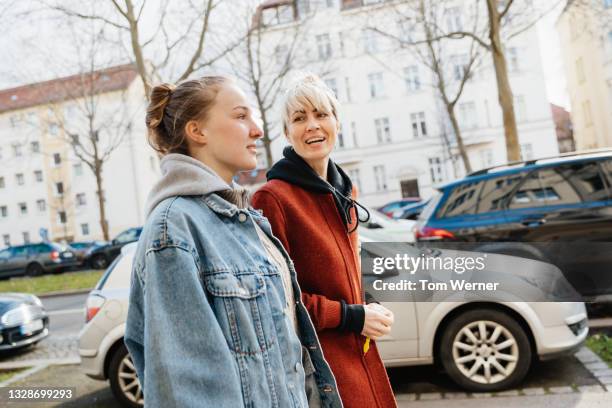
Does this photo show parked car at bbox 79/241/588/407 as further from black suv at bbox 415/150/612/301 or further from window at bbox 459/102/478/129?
window at bbox 459/102/478/129

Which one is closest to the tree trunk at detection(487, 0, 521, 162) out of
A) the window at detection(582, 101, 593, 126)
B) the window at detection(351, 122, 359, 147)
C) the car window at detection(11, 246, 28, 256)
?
the car window at detection(11, 246, 28, 256)

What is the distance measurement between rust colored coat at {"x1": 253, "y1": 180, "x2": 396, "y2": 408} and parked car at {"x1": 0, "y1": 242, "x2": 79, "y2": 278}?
986 inches

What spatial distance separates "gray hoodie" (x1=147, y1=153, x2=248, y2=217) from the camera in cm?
150

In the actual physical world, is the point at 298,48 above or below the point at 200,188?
above

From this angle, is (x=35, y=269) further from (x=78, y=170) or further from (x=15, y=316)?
(x=78, y=170)

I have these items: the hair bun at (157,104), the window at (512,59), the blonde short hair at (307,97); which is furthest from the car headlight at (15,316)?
the window at (512,59)

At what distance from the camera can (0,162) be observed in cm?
4725

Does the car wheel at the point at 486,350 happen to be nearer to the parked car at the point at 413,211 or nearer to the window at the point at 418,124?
the parked car at the point at 413,211

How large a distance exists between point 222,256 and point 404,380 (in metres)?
4.36

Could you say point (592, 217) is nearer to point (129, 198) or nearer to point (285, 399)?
point (285, 399)

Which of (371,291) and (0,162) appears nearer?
(371,291)

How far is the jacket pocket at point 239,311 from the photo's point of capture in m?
1.40

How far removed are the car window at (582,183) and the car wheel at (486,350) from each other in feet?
6.41

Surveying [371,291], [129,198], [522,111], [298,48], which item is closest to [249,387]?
[371,291]
